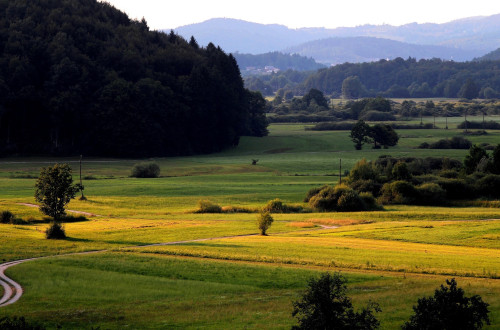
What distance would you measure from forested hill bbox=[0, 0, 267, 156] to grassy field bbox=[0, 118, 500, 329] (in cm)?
3220

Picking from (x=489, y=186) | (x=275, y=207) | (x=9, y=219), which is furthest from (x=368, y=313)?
(x=489, y=186)

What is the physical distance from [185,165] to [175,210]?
42900 millimetres

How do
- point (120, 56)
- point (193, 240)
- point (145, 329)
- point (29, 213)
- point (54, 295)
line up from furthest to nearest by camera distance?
point (120, 56) < point (29, 213) < point (193, 240) < point (54, 295) < point (145, 329)

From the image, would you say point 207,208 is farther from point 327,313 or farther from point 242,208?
point 327,313

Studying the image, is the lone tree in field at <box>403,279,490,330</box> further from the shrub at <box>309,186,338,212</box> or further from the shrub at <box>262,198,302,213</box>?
the shrub at <box>309,186,338,212</box>

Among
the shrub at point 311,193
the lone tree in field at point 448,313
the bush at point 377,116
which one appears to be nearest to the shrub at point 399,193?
the shrub at point 311,193

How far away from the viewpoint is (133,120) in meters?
114

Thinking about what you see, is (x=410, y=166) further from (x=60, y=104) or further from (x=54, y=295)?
(x=54, y=295)

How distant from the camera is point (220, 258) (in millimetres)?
36688

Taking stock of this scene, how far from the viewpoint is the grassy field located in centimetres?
2495

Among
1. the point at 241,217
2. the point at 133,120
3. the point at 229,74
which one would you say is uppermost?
the point at 229,74

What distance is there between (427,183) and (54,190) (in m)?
41.3

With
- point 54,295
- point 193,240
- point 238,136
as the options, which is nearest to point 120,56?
point 238,136

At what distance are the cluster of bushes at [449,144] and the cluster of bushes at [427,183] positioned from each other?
124ft
